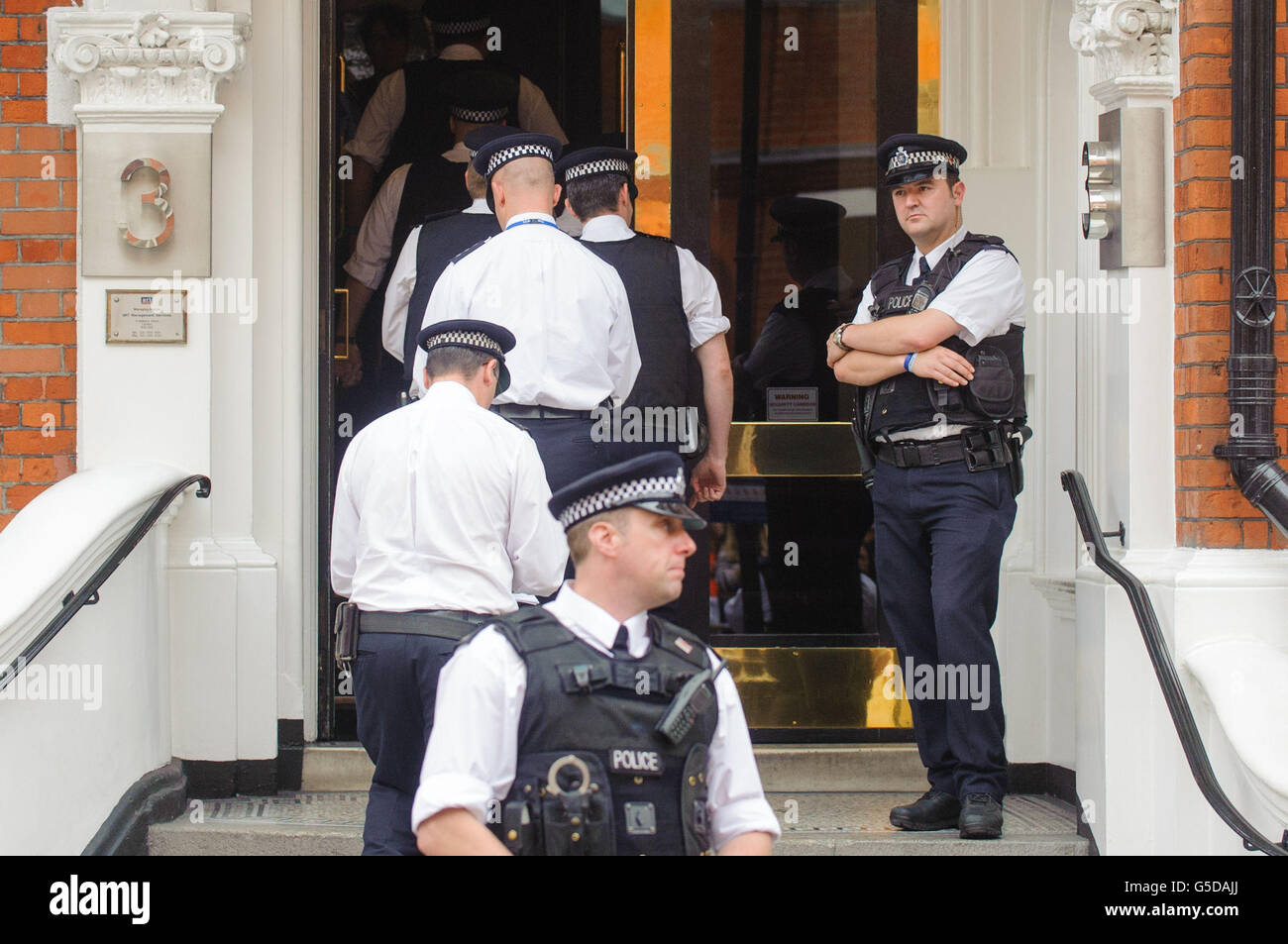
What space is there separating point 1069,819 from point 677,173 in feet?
8.94

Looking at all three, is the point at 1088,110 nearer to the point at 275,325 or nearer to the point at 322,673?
the point at 275,325

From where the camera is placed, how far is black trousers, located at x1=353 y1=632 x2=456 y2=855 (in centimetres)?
380

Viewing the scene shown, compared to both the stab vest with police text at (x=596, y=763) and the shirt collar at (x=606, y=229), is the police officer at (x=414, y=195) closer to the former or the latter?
the shirt collar at (x=606, y=229)

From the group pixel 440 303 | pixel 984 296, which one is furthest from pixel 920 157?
pixel 440 303

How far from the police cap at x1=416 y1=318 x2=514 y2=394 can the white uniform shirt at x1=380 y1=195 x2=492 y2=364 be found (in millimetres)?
1432

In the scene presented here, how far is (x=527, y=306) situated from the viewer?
188 inches

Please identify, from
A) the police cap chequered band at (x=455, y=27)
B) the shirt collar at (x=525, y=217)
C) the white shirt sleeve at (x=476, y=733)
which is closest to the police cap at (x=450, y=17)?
the police cap chequered band at (x=455, y=27)

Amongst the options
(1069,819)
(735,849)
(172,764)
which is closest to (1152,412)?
(1069,819)

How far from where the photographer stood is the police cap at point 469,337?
4.05 metres

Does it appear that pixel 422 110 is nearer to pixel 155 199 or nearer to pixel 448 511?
pixel 155 199

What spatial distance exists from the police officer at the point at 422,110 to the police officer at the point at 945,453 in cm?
197

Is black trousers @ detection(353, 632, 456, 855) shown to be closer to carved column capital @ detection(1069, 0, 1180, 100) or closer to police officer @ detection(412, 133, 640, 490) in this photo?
police officer @ detection(412, 133, 640, 490)

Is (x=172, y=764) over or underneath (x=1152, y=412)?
underneath

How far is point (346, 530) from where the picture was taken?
4.05 meters
